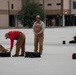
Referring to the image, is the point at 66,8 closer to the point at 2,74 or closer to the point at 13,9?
the point at 13,9

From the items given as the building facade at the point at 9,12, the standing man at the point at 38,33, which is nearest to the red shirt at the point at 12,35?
the standing man at the point at 38,33

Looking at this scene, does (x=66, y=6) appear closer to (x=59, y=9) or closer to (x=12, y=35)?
(x=59, y=9)

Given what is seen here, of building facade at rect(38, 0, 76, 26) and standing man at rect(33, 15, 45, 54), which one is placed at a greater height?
building facade at rect(38, 0, 76, 26)

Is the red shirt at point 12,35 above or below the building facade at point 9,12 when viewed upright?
below

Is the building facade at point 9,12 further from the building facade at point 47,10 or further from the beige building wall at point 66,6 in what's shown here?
the beige building wall at point 66,6

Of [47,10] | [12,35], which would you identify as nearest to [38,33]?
[12,35]

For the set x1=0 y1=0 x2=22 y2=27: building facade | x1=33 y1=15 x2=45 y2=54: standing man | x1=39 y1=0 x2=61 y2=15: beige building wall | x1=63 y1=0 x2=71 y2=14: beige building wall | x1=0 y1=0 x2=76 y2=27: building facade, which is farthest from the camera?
x1=39 y1=0 x2=61 y2=15: beige building wall

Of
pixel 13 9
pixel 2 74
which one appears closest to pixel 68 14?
pixel 13 9

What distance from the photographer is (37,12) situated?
9275 cm

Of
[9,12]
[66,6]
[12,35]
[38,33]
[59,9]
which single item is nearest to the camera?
[12,35]

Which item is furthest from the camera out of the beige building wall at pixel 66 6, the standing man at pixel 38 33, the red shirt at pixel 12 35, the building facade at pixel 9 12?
the beige building wall at pixel 66 6

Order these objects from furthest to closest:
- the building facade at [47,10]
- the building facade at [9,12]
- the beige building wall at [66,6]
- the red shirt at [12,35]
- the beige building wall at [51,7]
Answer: the beige building wall at [51,7] → the beige building wall at [66,6] → the building facade at [47,10] → the building facade at [9,12] → the red shirt at [12,35]

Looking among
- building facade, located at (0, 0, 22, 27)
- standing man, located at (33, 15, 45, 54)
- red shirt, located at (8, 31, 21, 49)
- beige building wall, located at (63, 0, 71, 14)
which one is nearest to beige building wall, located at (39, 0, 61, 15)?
beige building wall, located at (63, 0, 71, 14)

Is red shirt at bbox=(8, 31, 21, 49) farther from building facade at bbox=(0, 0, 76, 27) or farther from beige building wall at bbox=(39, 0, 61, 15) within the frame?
beige building wall at bbox=(39, 0, 61, 15)
